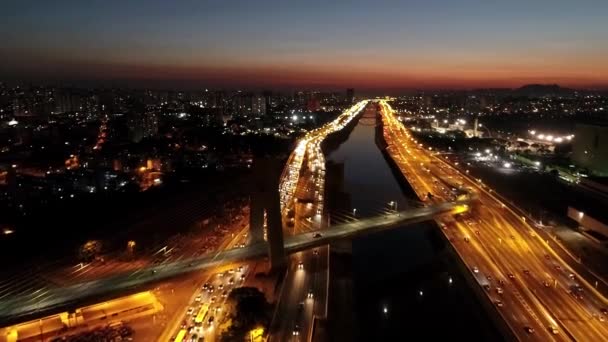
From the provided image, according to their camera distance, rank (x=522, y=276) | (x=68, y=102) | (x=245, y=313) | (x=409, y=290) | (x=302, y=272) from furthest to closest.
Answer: (x=68, y=102)
(x=409, y=290)
(x=302, y=272)
(x=522, y=276)
(x=245, y=313)

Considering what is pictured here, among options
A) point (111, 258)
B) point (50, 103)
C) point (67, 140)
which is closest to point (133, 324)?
point (111, 258)

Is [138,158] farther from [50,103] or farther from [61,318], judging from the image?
[50,103]

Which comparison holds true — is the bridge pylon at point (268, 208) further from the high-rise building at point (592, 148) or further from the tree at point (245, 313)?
the high-rise building at point (592, 148)

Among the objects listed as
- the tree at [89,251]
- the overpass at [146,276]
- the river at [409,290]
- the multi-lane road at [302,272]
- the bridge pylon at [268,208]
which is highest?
the bridge pylon at [268,208]

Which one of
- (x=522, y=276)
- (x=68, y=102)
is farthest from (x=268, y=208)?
(x=68, y=102)

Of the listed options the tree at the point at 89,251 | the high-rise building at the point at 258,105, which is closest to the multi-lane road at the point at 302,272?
the tree at the point at 89,251

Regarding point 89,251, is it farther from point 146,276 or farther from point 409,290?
point 409,290
